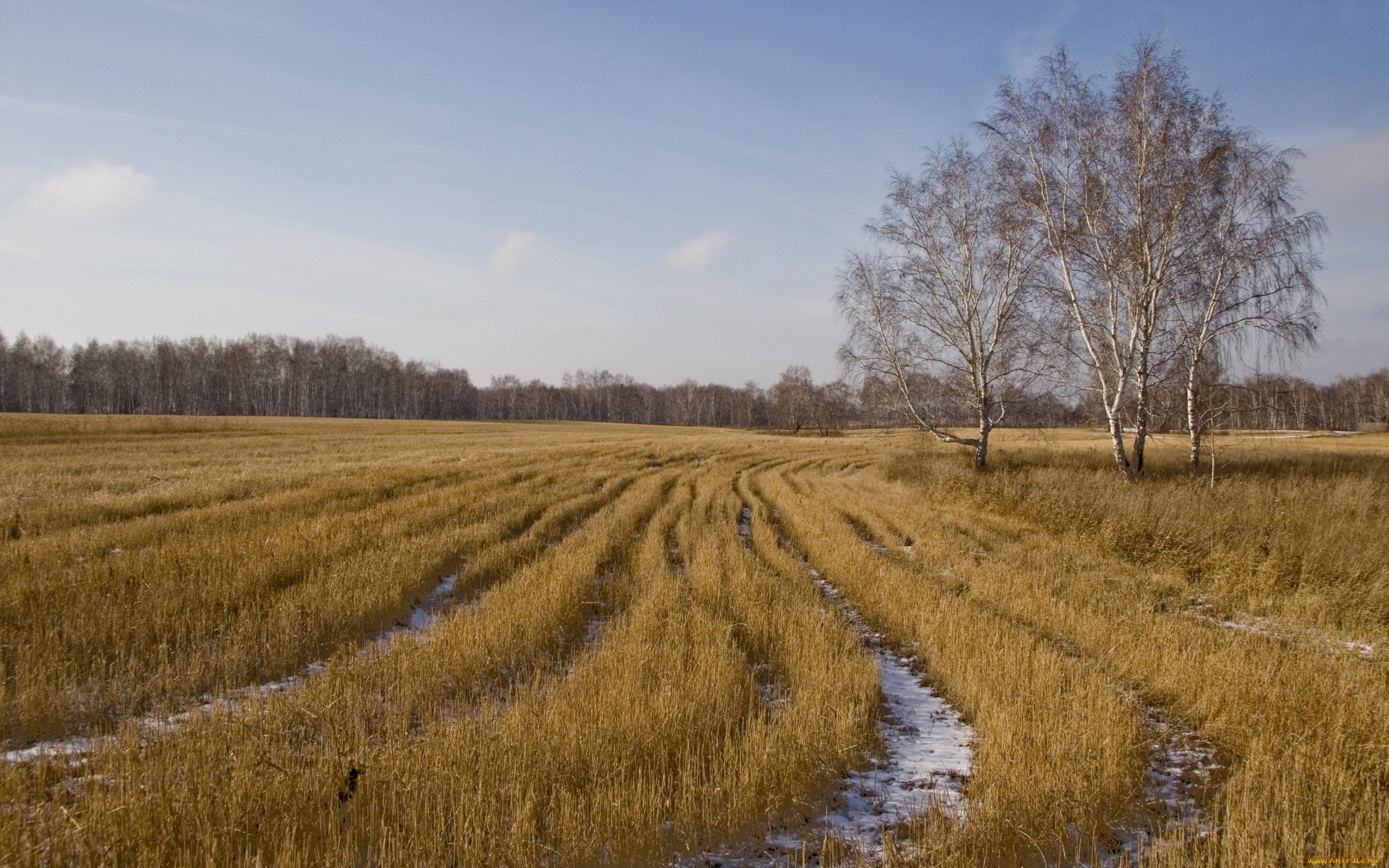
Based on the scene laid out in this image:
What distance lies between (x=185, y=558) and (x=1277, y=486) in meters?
21.9

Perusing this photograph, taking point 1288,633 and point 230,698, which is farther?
point 1288,633

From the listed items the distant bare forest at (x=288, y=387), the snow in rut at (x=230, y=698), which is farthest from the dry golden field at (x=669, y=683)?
the distant bare forest at (x=288, y=387)

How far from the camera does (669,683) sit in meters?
4.96

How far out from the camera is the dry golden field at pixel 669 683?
11.0ft

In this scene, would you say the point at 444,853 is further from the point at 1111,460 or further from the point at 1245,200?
the point at 1111,460

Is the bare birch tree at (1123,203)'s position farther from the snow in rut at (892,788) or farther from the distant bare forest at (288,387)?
the distant bare forest at (288,387)

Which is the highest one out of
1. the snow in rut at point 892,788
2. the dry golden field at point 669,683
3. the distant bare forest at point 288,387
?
the distant bare forest at point 288,387

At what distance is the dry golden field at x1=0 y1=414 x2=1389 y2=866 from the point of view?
11.0 ft

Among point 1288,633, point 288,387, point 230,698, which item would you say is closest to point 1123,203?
point 1288,633

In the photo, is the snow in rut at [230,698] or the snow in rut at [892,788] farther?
the snow in rut at [230,698]

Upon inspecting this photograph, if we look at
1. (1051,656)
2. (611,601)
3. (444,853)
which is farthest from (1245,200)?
(444,853)

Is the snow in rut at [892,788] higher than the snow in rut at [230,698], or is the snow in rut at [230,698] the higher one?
the snow in rut at [230,698]

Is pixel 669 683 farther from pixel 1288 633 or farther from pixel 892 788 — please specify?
pixel 1288 633

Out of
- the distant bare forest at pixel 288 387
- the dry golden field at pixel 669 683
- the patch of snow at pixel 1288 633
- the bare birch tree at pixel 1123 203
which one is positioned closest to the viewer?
the dry golden field at pixel 669 683
